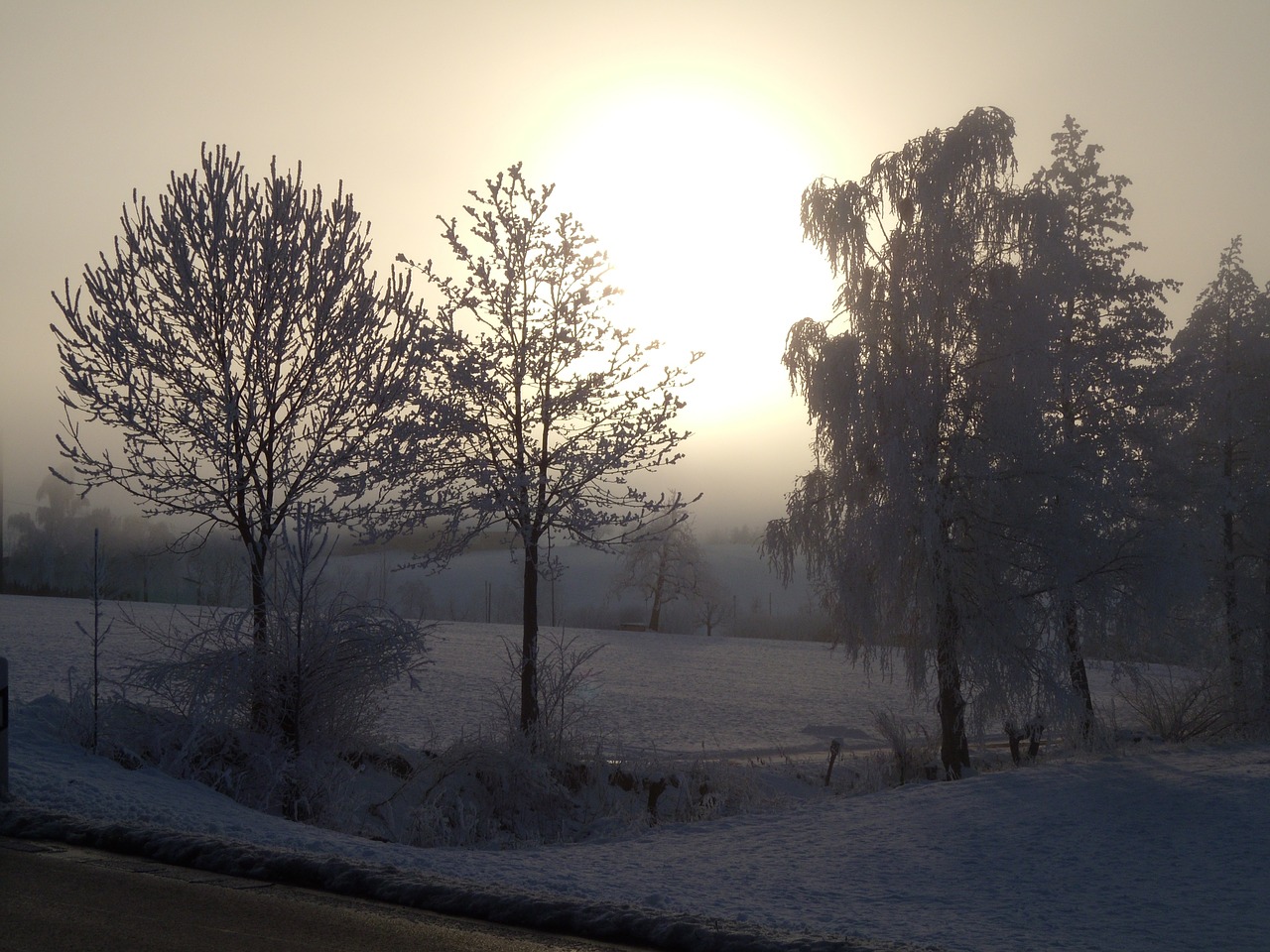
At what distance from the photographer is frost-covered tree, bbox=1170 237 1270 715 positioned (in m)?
20.1

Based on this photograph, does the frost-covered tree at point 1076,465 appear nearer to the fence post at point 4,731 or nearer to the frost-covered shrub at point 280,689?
the frost-covered shrub at point 280,689

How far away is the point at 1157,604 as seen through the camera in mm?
16281

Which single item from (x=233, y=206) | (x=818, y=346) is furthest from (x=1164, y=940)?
(x=233, y=206)

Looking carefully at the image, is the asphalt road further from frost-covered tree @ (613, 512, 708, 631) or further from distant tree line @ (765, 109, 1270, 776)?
frost-covered tree @ (613, 512, 708, 631)

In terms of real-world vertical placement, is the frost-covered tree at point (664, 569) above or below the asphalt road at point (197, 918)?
above

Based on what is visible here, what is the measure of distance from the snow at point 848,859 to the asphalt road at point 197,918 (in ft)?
0.92

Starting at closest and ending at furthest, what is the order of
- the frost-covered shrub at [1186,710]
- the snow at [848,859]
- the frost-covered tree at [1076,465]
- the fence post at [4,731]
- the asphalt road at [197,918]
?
1. the asphalt road at [197,918]
2. the snow at [848,859]
3. the fence post at [4,731]
4. the frost-covered tree at [1076,465]
5. the frost-covered shrub at [1186,710]

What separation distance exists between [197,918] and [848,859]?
22.0ft

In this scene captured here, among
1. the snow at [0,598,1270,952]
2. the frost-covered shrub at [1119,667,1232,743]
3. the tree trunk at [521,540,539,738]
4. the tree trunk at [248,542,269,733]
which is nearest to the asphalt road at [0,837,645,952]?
the snow at [0,598,1270,952]

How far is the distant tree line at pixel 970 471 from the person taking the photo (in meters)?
16.0

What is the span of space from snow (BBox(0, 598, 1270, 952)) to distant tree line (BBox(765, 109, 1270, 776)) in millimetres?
2498

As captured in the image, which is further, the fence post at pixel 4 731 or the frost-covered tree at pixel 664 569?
the frost-covered tree at pixel 664 569

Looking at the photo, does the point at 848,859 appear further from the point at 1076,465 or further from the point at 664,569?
the point at 664,569

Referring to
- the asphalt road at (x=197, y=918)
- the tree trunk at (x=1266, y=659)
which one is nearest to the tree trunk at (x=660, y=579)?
the tree trunk at (x=1266, y=659)
